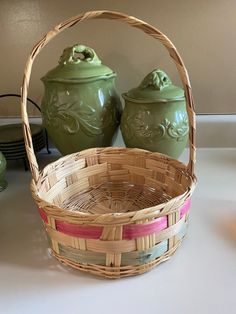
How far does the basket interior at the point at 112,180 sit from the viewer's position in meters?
0.69

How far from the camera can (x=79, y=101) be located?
→ 762mm

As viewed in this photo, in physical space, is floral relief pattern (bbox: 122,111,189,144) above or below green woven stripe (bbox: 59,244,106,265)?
above

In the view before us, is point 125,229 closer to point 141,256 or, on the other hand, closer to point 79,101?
point 141,256

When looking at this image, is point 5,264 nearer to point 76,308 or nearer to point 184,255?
point 76,308

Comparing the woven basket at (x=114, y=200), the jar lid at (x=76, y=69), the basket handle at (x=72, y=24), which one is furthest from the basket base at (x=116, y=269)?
the jar lid at (x=76, y=69)

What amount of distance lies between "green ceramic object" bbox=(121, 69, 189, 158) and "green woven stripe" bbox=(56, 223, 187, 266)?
0.98ft

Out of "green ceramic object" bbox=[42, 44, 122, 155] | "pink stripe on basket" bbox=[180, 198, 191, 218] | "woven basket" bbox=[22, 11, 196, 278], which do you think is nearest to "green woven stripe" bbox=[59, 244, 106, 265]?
"woven basket" bbox=[22, 11, 196, 278]

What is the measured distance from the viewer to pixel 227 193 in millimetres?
744

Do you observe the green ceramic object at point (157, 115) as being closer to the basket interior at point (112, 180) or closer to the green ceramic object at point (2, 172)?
the basket interior at point (112, 180)

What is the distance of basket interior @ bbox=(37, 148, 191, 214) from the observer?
688 mm

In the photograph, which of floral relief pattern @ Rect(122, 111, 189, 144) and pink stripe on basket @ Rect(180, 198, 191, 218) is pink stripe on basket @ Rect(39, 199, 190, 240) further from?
floral relief pattern @ Rect(122, 111, 189, 144)

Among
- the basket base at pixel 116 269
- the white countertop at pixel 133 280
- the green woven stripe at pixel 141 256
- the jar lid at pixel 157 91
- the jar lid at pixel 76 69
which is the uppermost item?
the jar lid at pixel 76 69

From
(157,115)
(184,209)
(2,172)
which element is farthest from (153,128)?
(2,172)

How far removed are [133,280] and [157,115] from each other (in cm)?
37
